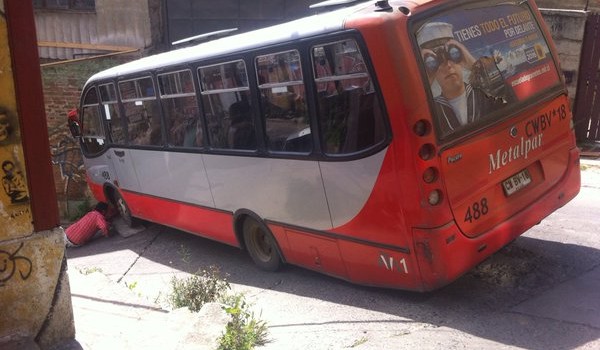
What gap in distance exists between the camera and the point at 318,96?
496cm

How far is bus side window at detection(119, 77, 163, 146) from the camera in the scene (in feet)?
25.0

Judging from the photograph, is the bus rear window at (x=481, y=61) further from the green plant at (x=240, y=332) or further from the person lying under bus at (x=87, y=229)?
the person lying under bus at (x=87, y=229)

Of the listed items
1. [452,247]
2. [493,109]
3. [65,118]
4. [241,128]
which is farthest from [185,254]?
[65,118]

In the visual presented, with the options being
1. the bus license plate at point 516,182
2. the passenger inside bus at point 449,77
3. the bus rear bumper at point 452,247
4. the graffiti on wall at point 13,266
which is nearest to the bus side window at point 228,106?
the passenger inside bus at point 449,77

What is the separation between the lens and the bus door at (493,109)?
4.39m

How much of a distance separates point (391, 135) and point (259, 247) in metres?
2.73

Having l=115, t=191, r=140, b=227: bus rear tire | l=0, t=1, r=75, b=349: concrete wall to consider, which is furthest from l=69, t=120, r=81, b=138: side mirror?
l=0, t=1, r=75, b=349: concrete wall

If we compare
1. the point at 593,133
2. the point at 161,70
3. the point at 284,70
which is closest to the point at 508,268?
the point at 284,70

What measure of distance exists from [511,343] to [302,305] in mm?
1969

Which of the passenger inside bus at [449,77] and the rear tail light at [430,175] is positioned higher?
the passenger inside bus at [449,77]

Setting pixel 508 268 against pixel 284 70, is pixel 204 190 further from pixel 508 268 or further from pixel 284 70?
pixel 508 268

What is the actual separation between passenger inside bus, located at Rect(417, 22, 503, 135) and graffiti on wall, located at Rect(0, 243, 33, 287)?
295 cm

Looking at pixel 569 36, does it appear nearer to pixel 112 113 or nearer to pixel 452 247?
pixel 452 247

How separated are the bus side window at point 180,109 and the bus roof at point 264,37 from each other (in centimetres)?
20
